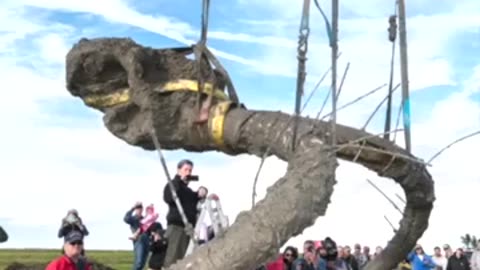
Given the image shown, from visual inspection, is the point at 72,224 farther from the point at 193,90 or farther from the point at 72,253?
the point at 193,90

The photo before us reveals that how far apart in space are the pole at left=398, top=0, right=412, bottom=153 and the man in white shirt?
16.8 meters

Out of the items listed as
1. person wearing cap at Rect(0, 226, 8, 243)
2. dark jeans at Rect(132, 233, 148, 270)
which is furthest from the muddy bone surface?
dark jeans at Rect(132, 233, 148, 270)

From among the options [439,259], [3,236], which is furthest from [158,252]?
[439,259]

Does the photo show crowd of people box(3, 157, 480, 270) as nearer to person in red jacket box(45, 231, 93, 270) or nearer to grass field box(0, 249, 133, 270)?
person in red jacket box(45, 231, 93, 270)

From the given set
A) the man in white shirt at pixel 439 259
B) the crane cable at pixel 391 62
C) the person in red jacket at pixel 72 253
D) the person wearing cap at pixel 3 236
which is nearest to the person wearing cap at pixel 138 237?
the person wearing cap at pixel 3 236

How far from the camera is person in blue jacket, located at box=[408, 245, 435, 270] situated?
21031 mm

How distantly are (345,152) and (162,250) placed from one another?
16.0 feet

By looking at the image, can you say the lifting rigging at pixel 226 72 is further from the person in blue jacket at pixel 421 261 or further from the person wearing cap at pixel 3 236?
the person in blue jacket at pixel 421 261

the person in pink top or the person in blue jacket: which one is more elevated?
the person in blue jacket

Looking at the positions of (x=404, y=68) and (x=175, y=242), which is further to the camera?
(x=175, y=242)

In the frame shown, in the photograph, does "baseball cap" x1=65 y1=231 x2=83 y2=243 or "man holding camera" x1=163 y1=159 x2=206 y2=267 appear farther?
"man holding camera" x1=163 y1=159 x2=206 y2=267

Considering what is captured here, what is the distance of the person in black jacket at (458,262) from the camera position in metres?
24.1

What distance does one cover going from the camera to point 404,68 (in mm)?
7262

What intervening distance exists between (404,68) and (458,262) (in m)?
17.7
